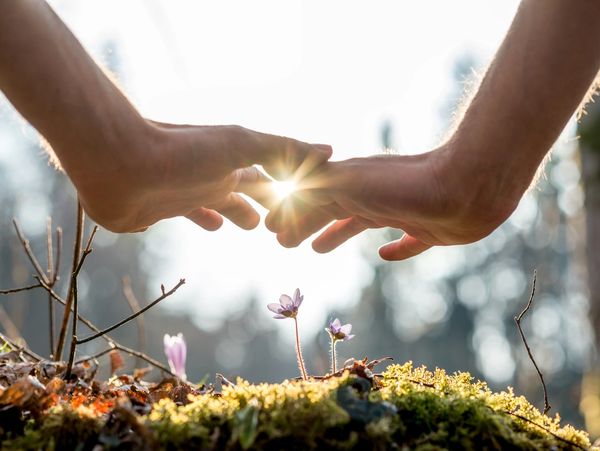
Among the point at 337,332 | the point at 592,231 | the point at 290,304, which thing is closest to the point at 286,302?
the point at 290,304

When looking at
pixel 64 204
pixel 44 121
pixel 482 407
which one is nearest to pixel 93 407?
pixel 44 121

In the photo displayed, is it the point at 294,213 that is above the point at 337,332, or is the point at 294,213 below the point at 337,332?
above

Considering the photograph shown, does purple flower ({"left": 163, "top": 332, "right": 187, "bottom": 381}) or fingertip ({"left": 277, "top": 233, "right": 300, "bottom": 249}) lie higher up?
fingertip ({"left": 277, "top": 233, "right": 300, "bottom": 249})

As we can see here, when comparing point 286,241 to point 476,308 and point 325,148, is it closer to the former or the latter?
point 325,148

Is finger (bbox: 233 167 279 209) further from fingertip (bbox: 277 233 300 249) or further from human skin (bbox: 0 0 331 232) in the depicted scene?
human skin (bbox: 0 0 331 232)

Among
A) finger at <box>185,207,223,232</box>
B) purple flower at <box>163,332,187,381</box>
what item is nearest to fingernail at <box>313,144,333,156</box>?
finger at <box>185,207,223,232</box>

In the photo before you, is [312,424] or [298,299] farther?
[298,299]
